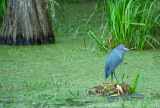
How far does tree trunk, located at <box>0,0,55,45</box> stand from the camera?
5191 mm

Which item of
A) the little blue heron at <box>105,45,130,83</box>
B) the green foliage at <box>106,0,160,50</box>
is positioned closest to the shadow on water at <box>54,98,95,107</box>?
the little blue heron at <box>105,45,130,83</box>

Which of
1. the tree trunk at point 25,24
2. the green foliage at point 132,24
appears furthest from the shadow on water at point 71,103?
the tree trunk at point 25,24

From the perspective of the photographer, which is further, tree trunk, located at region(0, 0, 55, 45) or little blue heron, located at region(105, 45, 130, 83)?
tree trunk, located at region(0, 0, 55, 45)

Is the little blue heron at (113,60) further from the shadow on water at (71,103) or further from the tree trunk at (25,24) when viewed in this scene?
the tree trunk at (25,24)

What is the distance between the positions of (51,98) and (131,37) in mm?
2207

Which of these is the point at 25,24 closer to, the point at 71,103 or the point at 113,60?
the point at 113,60

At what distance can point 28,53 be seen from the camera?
466 centimetres

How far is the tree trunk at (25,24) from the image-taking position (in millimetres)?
5191

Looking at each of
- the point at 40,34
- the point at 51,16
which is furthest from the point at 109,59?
the point at 51,16

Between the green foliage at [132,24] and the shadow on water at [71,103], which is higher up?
the green foliage at [132,24]

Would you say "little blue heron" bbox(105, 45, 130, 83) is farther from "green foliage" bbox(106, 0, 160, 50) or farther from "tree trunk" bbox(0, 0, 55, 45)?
"tree trunk" bbox(0, 0, 55, 45)

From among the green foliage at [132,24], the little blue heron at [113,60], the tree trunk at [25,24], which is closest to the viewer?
the little blue heron at [113,60]

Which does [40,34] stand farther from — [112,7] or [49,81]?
[49,81]

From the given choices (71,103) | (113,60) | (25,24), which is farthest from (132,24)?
(71,103)
